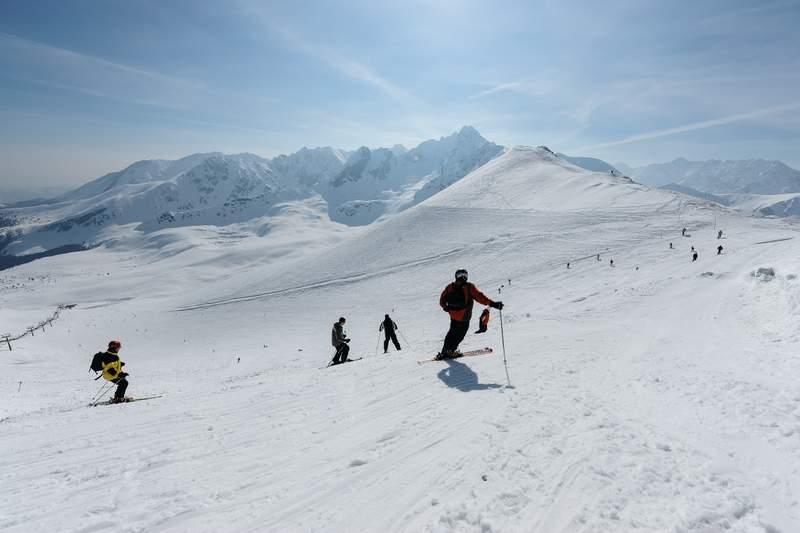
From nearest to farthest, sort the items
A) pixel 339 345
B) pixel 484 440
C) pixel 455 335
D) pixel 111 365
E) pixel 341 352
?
pixel 484 440, pixel 455 335, pixel 111 365, pixel 339 345, pixel 341 352

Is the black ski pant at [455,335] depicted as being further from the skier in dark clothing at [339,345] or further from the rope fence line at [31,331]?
the rope fence line at [31,331]

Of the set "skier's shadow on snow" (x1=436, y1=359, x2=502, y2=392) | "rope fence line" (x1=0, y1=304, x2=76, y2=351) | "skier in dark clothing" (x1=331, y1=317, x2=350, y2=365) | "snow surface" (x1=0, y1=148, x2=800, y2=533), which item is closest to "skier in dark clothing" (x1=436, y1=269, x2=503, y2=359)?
"skier's shadow on snow" (x1=436, y1=359, x2=502, y2=392)

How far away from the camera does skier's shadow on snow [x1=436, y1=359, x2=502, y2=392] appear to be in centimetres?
857

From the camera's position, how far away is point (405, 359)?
12.0m

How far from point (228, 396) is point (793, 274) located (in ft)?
76.0

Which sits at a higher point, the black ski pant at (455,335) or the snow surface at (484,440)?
the black ski pant at (455,335)

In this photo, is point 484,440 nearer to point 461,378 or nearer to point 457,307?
point 461,378

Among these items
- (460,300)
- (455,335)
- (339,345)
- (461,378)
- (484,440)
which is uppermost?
(460,300)

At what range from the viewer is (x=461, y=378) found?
9.35m

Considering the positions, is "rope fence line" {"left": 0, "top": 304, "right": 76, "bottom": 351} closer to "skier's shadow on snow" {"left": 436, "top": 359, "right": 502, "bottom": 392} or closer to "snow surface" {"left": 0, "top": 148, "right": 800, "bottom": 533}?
"snow surface" {"left": 0, "top": 148, "right": 800, "bottom": 533}

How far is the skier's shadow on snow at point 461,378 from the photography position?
8.57 meters

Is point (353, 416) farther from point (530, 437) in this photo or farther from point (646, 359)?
point (646, 359)

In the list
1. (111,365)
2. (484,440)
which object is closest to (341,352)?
(111,365)

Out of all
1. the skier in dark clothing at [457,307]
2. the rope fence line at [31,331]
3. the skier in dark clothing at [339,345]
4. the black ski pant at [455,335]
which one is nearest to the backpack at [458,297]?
the skier in dark clothing at [457,307]
